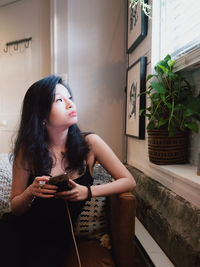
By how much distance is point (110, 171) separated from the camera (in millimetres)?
1048

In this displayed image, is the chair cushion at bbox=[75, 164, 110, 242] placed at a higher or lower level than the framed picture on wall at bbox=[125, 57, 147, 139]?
lower

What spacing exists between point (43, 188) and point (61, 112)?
34cm

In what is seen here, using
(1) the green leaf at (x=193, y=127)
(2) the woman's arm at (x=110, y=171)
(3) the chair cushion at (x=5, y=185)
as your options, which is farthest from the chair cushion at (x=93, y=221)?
(1) the green leaf at (x=193, y=127)

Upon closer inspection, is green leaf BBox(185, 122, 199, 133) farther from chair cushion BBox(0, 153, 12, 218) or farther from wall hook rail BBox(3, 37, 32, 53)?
wall hook rail BBox(3, 37, 32, 53)

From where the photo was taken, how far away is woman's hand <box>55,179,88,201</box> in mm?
830

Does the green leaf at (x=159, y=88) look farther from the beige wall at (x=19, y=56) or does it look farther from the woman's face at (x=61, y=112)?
the beige wall at (x=19, y=56)

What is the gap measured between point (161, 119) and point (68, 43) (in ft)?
4.57

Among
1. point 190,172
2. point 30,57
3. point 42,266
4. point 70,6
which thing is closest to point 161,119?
point 190,172

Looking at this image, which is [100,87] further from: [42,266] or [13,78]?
[42,266]

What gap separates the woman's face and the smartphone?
0.29 metres

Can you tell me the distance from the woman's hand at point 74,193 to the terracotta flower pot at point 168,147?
17.6 inches

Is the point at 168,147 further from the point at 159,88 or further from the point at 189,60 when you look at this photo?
the point at 189,60

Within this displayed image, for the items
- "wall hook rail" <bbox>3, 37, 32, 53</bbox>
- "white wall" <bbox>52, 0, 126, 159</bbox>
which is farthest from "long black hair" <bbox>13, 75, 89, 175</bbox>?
"wall hook rail" <bbox>3, 37, 32, 53</bbox>

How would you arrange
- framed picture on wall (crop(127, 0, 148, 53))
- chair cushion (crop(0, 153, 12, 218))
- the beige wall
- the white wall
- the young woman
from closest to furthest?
the young woman, chair cushion (crop(0, 153, 12, 218)), framed picture on wall (crop(127, 0, 148, 53)), the white wall, the beige wall
